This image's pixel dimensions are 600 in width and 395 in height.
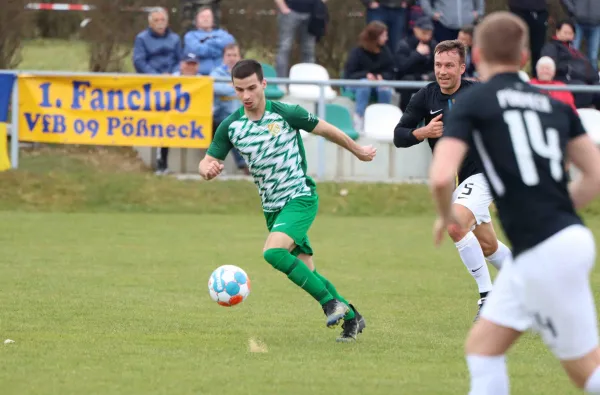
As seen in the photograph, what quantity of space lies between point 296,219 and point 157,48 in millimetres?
9384

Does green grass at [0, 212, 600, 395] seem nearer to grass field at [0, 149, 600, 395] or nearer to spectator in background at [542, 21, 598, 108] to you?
grass field at [0, 149, 600, 395]

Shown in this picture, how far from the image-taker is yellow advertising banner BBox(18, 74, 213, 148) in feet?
52.2

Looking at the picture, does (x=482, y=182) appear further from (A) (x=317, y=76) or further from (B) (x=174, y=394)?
(A) (x=317, y=76)

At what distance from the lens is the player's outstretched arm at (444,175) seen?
454 cm

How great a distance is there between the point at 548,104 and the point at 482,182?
381 cm

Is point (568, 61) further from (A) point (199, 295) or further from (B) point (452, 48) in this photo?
(B) point (452, 48)

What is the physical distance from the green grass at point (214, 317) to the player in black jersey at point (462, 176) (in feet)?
1.65

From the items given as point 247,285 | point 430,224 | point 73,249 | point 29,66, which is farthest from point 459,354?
point 29,66

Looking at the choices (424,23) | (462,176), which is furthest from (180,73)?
(462,176)

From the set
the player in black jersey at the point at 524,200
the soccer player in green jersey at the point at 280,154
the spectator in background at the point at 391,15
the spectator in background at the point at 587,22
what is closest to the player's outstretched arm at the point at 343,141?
the soccer player in green jersey at the point at 280,154

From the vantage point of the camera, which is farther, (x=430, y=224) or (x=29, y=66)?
(x=29, y=66)

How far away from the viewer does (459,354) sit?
7285mm

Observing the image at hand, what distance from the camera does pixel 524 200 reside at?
15.4ft

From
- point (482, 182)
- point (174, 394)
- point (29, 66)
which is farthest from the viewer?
point (29, 66)
